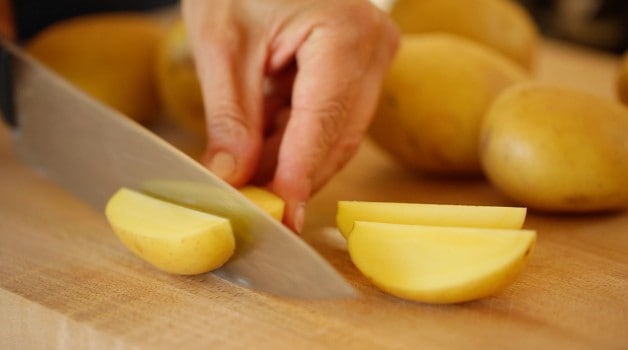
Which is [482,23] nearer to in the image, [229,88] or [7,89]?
[229,88]

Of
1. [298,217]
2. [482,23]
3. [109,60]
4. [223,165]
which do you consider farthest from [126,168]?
[482,23]

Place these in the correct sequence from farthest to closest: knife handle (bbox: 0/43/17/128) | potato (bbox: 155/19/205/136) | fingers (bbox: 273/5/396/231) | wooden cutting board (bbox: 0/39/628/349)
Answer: potato (bbox: 155/19/205/136) < knife handle (bbox: 0/43/17/128) < fingers (bbox: 273/5/396/231) < wooden cutting board (bbox: 0/39/628/349)

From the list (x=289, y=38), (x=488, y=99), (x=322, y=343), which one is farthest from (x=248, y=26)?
(x=322, y=343)

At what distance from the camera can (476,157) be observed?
132 centimetres

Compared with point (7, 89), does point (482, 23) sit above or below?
above

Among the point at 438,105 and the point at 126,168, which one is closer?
the point at 126,168

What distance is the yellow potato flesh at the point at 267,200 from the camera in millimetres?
1015

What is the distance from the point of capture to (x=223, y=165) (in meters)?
1.08

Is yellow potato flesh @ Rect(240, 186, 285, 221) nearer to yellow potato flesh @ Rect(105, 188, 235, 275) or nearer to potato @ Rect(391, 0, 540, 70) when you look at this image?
yellow potato flesh @ Rect(105, 188, 235, 275)

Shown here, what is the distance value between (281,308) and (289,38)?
407 mm

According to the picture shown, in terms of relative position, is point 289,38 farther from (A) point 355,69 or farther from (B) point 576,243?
(B) point 576,243

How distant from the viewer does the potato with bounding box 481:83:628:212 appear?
1134 mm

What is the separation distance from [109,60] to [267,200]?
0.66 metres

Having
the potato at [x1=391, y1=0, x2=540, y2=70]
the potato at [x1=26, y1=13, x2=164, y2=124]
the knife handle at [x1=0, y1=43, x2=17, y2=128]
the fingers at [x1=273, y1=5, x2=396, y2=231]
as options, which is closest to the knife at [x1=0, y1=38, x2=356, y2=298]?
the knife handle at [x1=0, y1=43, x2=17, y2=128]
